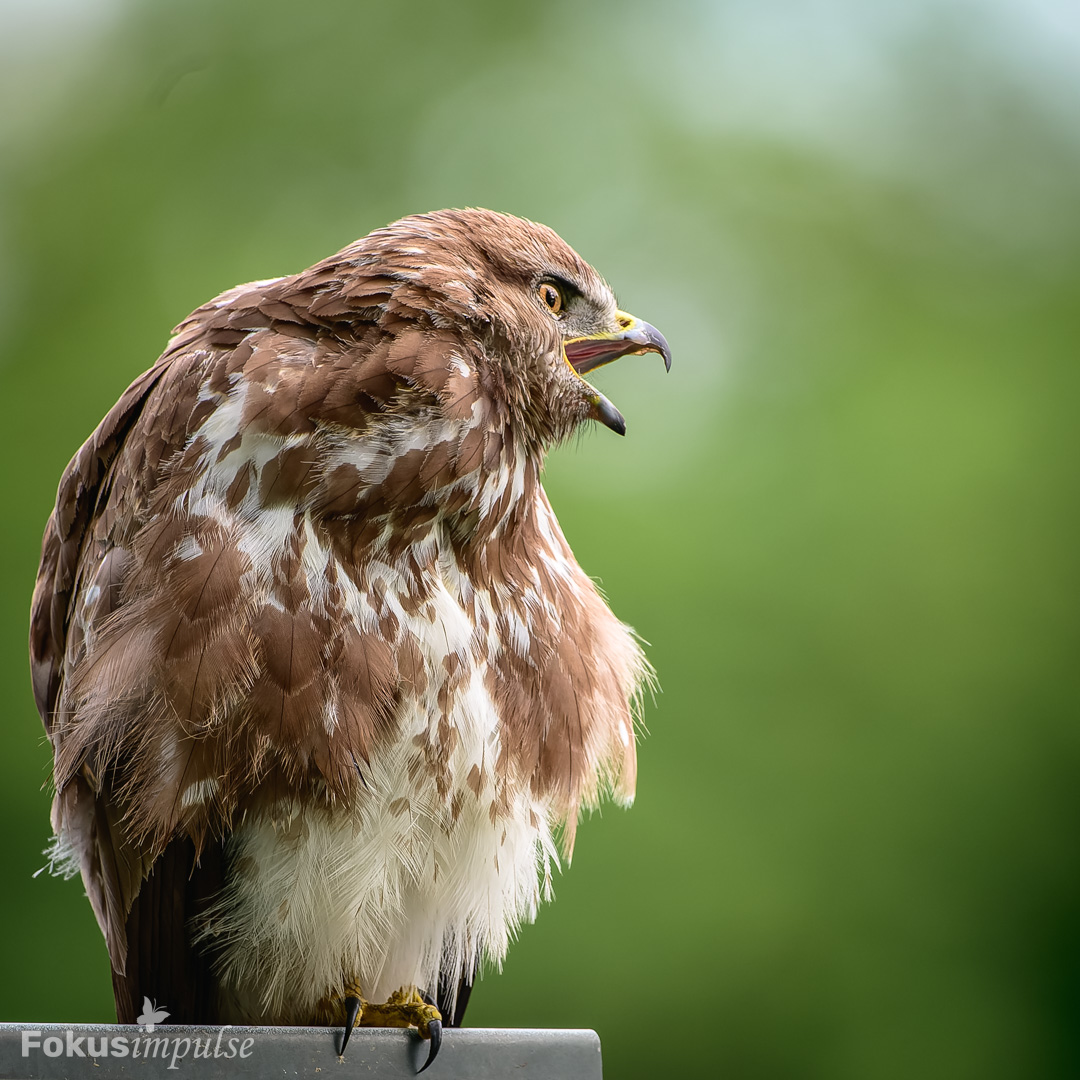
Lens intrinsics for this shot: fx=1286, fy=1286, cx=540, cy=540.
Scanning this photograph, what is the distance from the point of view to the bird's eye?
7.60ft

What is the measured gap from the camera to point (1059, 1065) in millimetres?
6355

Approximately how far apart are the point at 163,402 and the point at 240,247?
382 cm

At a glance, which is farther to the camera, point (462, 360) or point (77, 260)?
point (77, 260)

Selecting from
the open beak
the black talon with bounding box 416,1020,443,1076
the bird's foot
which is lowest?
the bird's foot

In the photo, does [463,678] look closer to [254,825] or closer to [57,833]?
[254,825]

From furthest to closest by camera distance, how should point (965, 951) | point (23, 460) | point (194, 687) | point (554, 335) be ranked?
point (965, 951) → point (23, 460) → point (554, 335) → point (194, 687)

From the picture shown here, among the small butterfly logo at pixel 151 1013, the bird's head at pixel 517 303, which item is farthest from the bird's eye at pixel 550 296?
the small butterfly logo at pixel 151 1013

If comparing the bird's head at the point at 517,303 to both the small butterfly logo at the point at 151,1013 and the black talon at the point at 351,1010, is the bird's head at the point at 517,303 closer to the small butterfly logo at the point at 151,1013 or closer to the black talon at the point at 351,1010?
the black talon at the point at 351,1010

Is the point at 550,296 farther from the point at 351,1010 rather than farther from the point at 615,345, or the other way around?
the point at 351,1010

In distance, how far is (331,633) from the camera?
6.62 feet

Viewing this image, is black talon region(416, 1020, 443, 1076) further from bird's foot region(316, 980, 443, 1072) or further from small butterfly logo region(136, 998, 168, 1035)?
small butterfly logo region(136, 998, 168, 1035)

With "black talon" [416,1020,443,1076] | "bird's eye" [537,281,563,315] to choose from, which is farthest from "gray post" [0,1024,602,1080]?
"bird's eye" [537,281,563,315]

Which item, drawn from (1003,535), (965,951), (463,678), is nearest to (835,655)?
(1003,535)

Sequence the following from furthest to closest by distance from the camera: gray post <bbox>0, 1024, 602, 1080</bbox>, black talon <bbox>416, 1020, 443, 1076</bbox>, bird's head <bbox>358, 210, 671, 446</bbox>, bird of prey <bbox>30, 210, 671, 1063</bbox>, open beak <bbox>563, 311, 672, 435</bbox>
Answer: open beak <bbox>563, 311, 672, 435</bbox> → bird's head <bbox>358, 210, 671, 446</bbox> → bird of prey <bbox>30, 210, 671, 1063</bbox> → black talon <bbox>416, 1020, 443, 1076</bbox> → gray post <bbox>0, 1024, 602, 1080</bbox>
